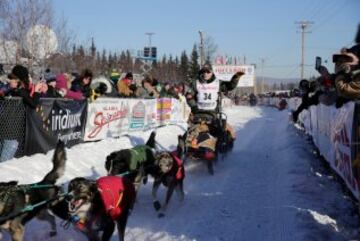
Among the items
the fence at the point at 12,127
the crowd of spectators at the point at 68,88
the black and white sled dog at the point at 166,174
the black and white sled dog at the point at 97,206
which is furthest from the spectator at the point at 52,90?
the black and white sled dog at the point at 97,206

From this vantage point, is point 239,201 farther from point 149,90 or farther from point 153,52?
point 153,52

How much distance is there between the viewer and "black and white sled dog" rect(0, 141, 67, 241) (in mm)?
4652

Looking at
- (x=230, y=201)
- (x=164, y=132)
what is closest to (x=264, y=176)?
(x=230, y=201)

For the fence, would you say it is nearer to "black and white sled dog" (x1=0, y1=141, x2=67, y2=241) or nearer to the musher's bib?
"black and white sled dog" (x1=0, y1=141, x2=67, y2=241)

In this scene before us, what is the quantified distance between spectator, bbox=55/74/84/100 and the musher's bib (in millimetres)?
3145

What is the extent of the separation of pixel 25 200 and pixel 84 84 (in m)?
7.72

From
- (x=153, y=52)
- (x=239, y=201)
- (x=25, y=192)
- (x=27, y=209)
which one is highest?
(x=153, y=52)

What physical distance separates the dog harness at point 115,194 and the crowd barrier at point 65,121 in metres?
3.93

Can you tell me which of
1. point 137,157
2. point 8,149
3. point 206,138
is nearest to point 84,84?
point 8,149

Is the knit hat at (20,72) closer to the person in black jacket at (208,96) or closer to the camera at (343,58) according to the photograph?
the person in black jacket at (208,96)

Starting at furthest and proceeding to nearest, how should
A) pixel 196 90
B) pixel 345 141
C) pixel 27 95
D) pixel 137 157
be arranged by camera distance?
pixel 196 90 → pixel 27 95 → pixel 137 157 → pixel 345 141

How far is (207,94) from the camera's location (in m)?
10.6

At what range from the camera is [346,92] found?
4301 millimetres

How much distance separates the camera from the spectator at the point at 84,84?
12.2 metres
